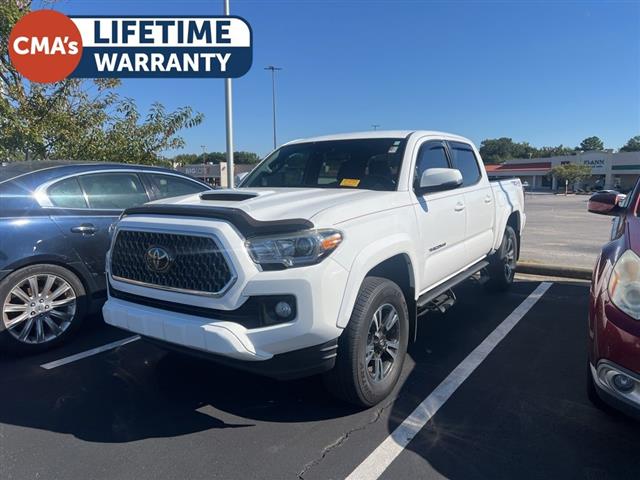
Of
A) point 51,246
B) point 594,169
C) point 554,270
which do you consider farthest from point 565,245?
point 594,169

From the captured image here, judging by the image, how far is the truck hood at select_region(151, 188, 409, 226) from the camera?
113 inches

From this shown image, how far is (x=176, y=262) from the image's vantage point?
292 cm

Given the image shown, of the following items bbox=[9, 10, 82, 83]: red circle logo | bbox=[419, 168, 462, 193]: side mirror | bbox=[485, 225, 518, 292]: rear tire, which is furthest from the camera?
bbox=[9, 10, 82, 83]: red circle logo

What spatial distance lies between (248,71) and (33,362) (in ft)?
25.2

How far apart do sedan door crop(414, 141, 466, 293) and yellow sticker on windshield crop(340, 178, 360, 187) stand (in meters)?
0.49

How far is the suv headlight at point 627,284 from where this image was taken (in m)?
2.34

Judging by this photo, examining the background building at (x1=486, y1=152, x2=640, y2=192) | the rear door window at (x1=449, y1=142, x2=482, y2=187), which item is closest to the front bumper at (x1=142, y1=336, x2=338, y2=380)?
the rear door window at (x1=449, y1=142, x2=482, y2=187)

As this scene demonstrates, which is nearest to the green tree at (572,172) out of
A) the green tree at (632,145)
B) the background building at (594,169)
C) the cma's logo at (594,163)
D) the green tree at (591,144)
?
the background building at (594,169)

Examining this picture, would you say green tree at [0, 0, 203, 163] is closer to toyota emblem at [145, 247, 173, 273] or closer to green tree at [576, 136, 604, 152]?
toyota emblem at [145, 247, 173, 273]

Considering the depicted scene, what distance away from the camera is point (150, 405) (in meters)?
3.28

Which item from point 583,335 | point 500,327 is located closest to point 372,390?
point 500,327

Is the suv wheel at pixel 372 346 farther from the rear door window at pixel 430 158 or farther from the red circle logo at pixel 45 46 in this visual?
the red circle logo at pixel 45 46

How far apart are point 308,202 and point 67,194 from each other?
266 centimetres

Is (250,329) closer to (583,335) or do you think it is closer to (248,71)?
(583,335)
